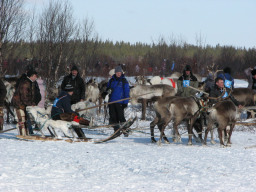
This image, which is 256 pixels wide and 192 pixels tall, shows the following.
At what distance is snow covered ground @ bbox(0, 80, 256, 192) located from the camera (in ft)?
16.7

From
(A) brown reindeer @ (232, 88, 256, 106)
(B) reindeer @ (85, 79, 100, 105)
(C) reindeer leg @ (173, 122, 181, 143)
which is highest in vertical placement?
(B) reindeer @ (85, 79, 100, 105)

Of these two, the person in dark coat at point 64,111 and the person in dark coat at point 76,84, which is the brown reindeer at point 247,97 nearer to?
the person in dark coat at point 76,84

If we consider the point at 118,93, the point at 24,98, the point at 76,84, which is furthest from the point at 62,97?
the point at 118,93

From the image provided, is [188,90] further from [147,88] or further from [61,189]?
[61,189]

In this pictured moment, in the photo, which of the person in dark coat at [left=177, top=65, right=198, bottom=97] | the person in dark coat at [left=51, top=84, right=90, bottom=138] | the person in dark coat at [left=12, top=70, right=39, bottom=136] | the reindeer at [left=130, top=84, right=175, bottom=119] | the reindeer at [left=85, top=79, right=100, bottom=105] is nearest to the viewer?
the person in dark coat at [left=51, top=84, right=90, bottom=138]

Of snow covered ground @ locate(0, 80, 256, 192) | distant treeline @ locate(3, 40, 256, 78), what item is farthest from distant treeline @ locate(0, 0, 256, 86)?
snow covered ground @ locate(0, 80, 256, 192)

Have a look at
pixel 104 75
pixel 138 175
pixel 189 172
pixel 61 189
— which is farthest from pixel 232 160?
pixel 104 75

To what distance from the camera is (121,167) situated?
6035mm

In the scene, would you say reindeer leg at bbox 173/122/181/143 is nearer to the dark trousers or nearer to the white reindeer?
the dark trousers

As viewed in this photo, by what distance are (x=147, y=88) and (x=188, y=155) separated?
8.28m

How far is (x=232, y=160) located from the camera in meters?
6.71

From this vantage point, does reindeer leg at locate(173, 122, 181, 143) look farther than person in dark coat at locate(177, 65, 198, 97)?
No

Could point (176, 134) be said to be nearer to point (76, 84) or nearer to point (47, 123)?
point (47, 123)

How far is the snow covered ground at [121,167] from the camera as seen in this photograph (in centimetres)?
508
